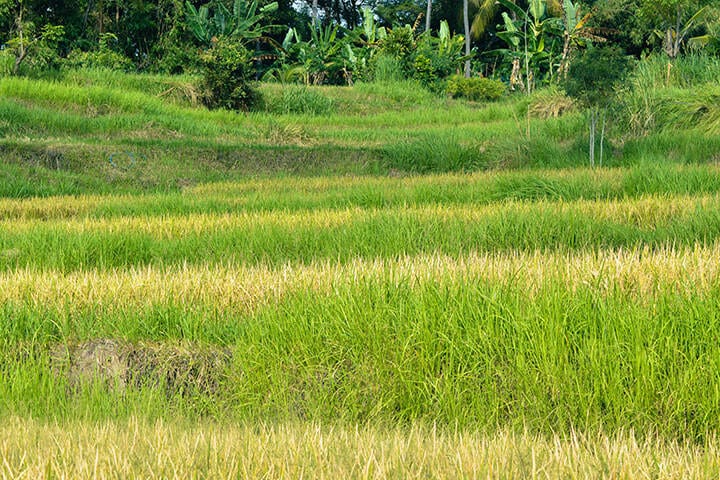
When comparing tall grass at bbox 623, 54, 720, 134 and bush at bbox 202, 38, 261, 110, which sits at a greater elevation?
bush at bbox 202, 38, 261, 110

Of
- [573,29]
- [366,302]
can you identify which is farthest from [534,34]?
[366,302]

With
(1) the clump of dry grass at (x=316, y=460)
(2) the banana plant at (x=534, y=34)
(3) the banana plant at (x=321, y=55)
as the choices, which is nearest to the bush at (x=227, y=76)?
(3) the banana plant at (x=321, y=55)

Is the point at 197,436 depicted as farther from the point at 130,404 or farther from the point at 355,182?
the point at 355,182

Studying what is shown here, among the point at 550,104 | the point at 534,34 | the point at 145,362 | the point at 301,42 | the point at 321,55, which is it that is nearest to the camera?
the point at 145,362

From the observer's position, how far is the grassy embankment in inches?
67.6

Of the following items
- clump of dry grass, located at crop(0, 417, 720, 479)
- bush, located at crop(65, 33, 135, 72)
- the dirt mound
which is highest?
bush, located at crop(65, 33, 135, 72)

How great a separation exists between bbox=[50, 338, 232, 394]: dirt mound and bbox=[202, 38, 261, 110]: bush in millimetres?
14807

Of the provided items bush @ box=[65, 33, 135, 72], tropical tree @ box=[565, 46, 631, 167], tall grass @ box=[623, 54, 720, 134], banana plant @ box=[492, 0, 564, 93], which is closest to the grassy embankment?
tropical tree @ box=[565, 46, 631, 167]

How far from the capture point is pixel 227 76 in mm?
17672

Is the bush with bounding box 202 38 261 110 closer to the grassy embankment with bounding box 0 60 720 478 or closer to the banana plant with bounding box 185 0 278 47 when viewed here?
the banana plant with bounding box 185 0 278 47

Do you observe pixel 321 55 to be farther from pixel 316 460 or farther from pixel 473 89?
pixel 316 460

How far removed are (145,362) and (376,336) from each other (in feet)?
3.30

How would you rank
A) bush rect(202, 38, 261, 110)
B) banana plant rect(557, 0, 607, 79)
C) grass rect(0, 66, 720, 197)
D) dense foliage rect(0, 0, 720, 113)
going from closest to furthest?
grass rect(0, 66, 720, 197), bush rect(202, 38, 261, 110), dense foliage rect(0, 0, 720, 113), banana plant rect(557, 0, 607, 79)

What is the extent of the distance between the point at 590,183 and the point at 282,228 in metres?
3.67
